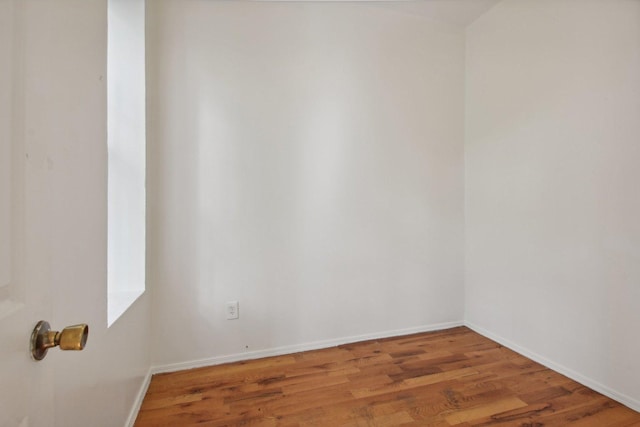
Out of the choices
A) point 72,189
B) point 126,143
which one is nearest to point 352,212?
point 126,143

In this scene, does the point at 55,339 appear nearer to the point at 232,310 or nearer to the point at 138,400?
the point at 138,400

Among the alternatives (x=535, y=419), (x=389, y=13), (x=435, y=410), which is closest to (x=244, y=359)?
(x=435, y=410)

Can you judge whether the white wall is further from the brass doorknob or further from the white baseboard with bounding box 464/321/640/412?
the brass doorknob

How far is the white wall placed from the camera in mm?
1524

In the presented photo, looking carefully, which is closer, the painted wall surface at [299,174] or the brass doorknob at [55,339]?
the brass doorknob at [55,339]

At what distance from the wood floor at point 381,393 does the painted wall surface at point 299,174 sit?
0.24 meters

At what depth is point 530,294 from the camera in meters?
2.00

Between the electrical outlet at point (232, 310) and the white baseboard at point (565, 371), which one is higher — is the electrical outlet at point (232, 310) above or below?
above

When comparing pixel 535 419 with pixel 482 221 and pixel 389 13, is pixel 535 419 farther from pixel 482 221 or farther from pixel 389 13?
pixel 389 13

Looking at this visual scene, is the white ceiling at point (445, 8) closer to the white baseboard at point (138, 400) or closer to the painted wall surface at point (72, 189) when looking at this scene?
the painted wall surface at point (72, 189)

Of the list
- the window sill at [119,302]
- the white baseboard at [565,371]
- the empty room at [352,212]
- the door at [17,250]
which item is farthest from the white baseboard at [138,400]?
the white baseboard at [565,371]

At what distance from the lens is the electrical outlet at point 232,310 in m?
1.93

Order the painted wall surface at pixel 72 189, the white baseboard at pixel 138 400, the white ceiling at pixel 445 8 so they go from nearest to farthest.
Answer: the painted wall surface at pixel 72 189, the white baseboard at pixel 138 400, the white ceiling at pixel 445 8

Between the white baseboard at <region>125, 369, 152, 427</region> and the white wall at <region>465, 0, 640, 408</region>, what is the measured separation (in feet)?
8.01
